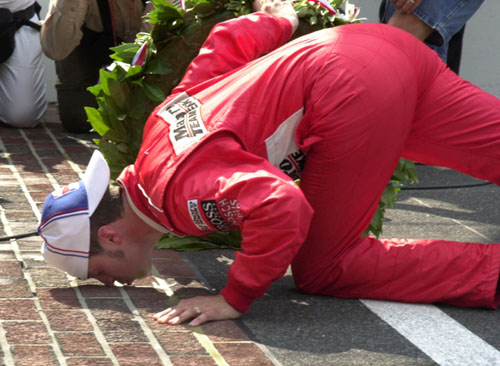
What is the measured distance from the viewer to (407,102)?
10.6 feet

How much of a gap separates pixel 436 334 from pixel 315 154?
763mm

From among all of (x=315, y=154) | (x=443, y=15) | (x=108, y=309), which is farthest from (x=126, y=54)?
(x=443, y=15)

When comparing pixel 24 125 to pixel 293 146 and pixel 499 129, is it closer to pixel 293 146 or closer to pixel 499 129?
pixel 293 146

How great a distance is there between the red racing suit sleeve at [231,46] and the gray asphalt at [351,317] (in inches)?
32.4

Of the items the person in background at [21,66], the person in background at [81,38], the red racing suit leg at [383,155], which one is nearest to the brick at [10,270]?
the red racing suit leg at [383,155]

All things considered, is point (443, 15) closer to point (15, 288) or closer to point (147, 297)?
point (147, 297)

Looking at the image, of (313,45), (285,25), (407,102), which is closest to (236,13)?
(285,25)

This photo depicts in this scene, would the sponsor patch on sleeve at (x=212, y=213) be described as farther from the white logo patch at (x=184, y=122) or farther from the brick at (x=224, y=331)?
the brick at (x=224, y=331)

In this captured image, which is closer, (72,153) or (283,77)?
(283,77)

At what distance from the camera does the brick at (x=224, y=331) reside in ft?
9.66

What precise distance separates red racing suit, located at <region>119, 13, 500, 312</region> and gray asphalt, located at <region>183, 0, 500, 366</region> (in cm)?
→ 10

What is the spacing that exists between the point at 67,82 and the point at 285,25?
2984 millimetres

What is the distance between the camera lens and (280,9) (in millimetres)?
3740

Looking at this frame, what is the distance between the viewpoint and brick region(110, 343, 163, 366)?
107 inches
